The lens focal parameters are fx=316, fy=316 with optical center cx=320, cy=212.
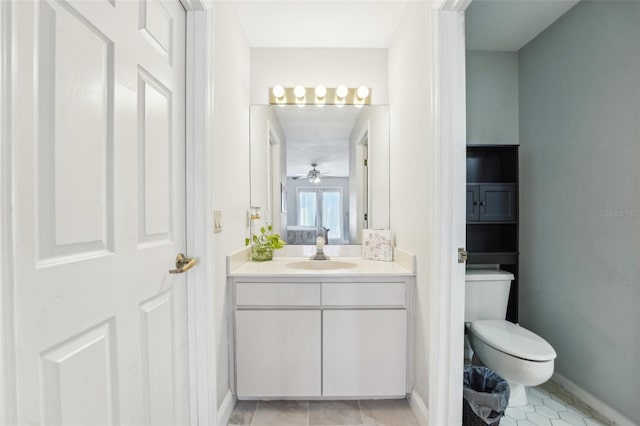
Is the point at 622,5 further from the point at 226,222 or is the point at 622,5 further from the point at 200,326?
the point at 200,326

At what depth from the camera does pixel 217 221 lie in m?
1.54

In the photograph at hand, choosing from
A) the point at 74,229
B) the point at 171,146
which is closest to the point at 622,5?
the point at 171,146

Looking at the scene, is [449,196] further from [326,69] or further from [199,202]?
[326,69]

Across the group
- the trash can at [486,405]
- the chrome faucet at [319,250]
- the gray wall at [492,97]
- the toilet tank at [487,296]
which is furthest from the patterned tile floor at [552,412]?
the gray wall at [492,97]

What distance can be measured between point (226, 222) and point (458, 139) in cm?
123

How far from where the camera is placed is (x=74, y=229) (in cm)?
76

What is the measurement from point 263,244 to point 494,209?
168 centimetres

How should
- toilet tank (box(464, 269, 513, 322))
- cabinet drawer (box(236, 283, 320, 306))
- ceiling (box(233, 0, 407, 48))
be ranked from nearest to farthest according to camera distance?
cabinet drawer (box(236, 283, 320, 306))
ceiling (box(233, 0, 407, 48))
toilet tank (box(464, 269, 513, 322))

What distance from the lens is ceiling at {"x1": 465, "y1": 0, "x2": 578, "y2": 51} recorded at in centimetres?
197

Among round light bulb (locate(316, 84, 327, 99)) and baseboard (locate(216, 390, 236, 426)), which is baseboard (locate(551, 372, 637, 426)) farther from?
round light bulb (locate(316, 84, 327, 99))

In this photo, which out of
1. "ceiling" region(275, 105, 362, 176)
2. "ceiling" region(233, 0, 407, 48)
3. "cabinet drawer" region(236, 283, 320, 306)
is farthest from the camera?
"ceiling" region(275, 105, 362, 176)

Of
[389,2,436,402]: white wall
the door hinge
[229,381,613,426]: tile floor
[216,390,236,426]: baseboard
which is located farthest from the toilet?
[216,390,236,426]: baseboard

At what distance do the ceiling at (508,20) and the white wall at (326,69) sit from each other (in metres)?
0.64

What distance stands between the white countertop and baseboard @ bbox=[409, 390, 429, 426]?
2.19 feet
